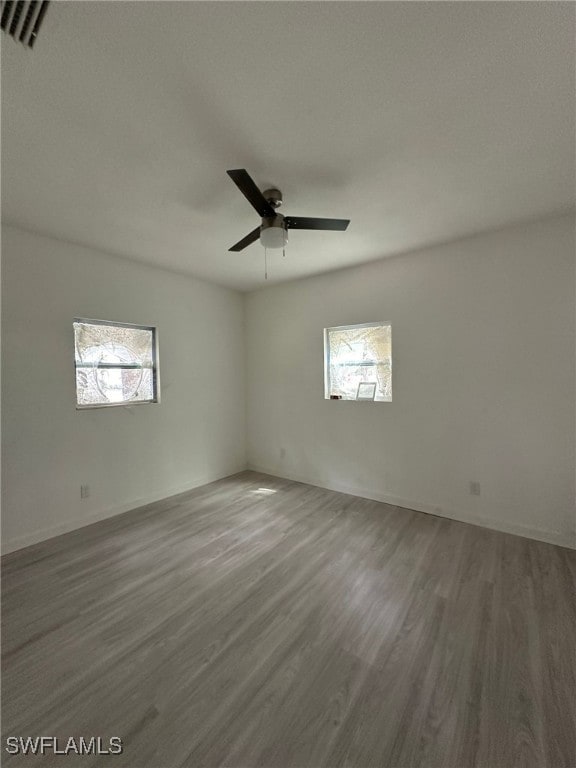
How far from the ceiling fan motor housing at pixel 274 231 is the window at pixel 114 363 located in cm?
208

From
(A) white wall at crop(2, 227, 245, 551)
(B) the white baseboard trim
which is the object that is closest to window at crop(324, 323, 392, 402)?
A: (A) white wall at crop(2, 227, 245, 551)

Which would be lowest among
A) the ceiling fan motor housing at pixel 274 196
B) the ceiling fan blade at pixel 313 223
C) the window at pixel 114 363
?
the window at pixel 114 363

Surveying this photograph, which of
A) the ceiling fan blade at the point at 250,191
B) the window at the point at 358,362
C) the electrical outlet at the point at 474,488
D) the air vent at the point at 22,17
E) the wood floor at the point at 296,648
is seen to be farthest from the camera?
the window at the point at 358,362

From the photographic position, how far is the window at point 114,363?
3.00 metres

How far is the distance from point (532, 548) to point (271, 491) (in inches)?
99.5

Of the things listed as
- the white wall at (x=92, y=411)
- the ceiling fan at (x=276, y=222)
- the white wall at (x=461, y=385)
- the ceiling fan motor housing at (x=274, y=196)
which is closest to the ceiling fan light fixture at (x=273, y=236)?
the ceiling fan at (x=276, y=222)

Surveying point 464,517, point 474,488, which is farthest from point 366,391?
point 464,517

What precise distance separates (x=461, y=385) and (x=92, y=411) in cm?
359

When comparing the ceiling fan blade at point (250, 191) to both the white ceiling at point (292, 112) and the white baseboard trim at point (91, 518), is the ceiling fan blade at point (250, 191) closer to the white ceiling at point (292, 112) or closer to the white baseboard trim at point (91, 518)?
the white ceiling at point (292, 112)

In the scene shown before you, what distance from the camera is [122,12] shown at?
1052mm

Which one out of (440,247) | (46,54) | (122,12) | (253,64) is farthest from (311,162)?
(440,247)

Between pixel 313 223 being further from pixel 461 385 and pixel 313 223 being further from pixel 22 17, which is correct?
pixel 461 385

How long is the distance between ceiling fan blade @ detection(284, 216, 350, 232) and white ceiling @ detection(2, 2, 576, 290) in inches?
10.6

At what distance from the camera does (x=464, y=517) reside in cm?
291
